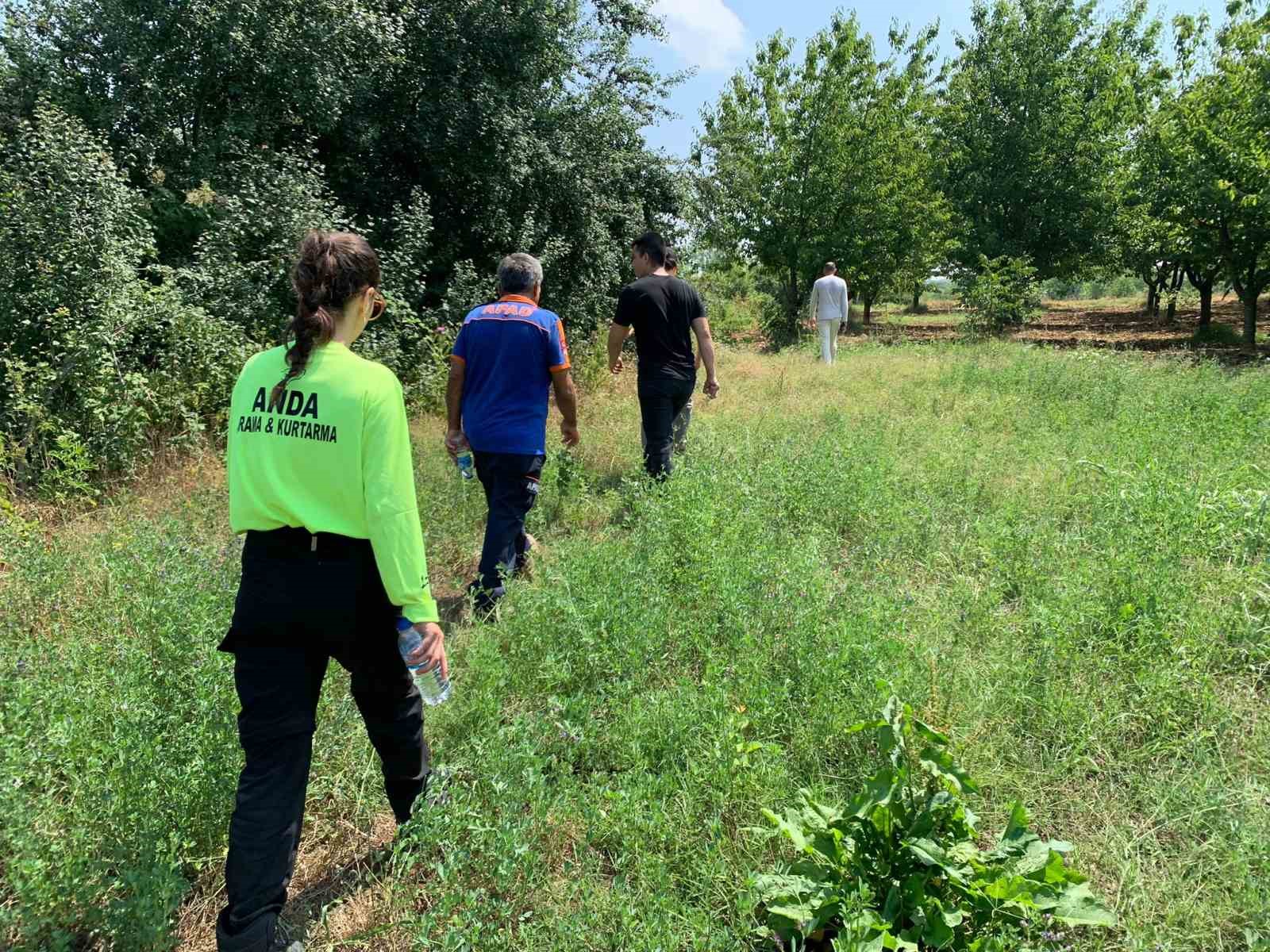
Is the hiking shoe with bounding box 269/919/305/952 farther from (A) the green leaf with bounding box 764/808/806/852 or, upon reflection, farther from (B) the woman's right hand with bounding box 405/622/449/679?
(A) the green leaf with bounding box 764/808/806/852

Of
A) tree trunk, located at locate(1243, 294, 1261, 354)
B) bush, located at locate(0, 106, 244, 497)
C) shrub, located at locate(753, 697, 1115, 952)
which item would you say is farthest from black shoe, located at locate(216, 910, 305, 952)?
tree trunk, located at locate(1243, 294, 1261, 354)

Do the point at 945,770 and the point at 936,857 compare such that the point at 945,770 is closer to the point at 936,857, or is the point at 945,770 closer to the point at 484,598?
the point at 936,857

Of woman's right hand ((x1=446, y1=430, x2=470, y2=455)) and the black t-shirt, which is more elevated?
the black t-shirt

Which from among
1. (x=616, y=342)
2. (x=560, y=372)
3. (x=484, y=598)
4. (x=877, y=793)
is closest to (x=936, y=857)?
(x=877, y=793)

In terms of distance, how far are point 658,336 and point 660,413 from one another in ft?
1.89

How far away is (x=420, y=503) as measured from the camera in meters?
5.33

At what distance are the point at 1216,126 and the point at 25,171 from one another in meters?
19.4

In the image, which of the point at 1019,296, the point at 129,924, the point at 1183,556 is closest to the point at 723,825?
the point at 129,924

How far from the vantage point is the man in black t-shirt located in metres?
5.32

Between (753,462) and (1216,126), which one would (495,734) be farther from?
(1216,126)

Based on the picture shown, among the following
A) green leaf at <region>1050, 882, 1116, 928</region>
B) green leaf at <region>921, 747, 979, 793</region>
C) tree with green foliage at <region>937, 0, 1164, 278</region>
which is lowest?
green leaf at <region>1050, 882, 1116, 928</region>

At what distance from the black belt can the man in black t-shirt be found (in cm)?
353

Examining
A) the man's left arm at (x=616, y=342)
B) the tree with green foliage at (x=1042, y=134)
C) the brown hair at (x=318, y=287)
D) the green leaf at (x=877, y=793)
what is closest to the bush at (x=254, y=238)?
the man's left arm at (x=616, y=342)

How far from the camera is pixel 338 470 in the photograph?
198cm
